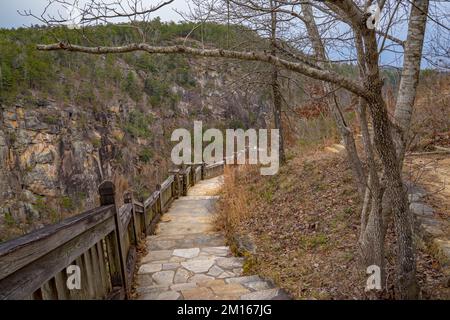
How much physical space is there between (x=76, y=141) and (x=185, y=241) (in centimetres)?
3859

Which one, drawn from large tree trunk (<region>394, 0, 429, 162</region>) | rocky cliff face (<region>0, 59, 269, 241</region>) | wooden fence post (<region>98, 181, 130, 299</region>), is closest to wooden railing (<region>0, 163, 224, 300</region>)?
wooden fence post (<region>98, 181, 130, 299</region>)

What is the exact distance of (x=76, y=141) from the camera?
1604 inches

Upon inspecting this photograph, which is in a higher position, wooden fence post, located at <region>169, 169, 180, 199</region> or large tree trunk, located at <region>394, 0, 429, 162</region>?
large tree trunk, located at <region>394, 0, 429, 162</region>

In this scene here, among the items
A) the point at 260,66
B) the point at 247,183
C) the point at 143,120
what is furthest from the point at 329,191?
the point at 143,120

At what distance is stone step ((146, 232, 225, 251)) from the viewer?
227 inches

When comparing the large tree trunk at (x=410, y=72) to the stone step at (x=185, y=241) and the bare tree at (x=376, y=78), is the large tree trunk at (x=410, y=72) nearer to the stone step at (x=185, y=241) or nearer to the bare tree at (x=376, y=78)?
the bare tree at (x=376, y=78)

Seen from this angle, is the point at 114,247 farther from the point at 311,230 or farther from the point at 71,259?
the point at 311,230

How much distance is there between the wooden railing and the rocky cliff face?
23348mm

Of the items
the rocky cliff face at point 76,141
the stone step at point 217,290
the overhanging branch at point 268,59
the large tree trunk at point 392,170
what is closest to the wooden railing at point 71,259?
the stone step at point 217,290

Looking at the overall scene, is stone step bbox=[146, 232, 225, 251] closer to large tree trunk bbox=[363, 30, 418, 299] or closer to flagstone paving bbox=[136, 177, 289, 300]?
flagstone paving bbox=[136, 177, 289, 300]

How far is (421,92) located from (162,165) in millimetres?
9444

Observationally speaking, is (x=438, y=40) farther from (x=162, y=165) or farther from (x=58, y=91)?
(x=58, y=91)

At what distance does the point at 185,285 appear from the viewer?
393cm

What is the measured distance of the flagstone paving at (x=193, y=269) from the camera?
11.7 feet
